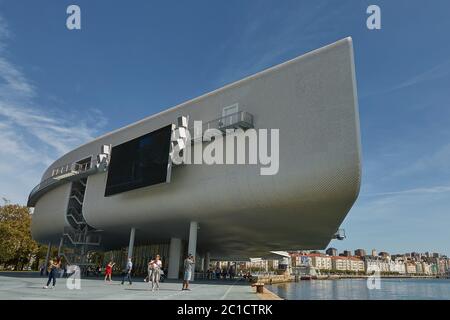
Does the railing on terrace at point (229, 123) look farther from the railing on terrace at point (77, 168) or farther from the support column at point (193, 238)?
the railing on terrace at point (77, 168)

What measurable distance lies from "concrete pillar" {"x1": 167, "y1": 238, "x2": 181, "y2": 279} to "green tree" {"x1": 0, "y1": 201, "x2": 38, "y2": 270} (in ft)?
99.7

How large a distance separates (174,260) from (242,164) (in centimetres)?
1742

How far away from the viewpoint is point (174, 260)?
36594mm

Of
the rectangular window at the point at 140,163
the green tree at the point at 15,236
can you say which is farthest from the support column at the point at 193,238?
the green tree at the point at 15,236

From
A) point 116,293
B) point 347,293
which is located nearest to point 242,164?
point 116,293

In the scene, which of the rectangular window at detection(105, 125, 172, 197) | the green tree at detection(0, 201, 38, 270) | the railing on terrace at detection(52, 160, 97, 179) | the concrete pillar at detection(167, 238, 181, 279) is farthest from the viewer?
the green tree at detection(0, 201, 38, 270)

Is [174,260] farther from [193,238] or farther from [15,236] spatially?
[15,236]

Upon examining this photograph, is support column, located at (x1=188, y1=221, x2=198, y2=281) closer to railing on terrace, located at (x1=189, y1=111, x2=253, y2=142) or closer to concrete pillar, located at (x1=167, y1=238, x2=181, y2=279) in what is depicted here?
railing on terrace, located at (x1=189, y1=111, x2=253, y2=142)

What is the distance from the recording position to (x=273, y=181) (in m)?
22.8

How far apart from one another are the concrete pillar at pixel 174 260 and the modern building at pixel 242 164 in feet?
0.42

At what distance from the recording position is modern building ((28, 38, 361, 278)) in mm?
21109

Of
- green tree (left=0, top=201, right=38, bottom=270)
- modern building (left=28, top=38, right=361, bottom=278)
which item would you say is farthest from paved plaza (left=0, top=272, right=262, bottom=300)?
green tree (left=0, top=201, right=38, bottom=270)

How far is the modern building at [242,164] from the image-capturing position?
2111 centimetres
